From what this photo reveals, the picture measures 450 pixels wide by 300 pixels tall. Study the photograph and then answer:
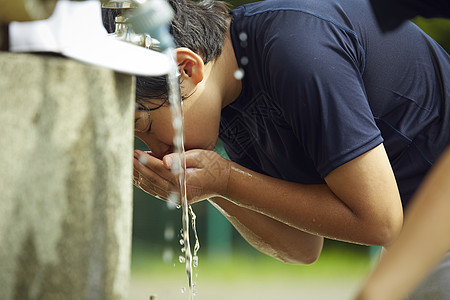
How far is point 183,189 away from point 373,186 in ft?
1.99

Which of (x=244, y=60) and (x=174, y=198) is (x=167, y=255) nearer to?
(x=174, y=198)

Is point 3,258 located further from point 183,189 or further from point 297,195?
point 297,195

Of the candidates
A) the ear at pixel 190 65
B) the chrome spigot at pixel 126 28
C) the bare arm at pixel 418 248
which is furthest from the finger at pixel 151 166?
the bare arm at pixel 418 248

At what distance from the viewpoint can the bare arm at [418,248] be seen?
3.12 ft

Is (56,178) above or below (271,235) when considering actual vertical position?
above

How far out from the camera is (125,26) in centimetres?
180

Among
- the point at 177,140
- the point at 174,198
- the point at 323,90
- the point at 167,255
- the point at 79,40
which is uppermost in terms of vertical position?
the point at 79,40

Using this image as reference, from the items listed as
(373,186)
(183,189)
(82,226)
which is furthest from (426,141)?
(82,226)

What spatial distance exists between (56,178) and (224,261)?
21.2 feet

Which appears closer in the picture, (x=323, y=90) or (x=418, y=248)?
(x=418, y=248)

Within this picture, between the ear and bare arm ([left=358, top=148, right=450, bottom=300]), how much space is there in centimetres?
124

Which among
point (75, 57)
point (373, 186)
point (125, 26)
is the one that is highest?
point (75, 57)

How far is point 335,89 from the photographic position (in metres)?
1.87

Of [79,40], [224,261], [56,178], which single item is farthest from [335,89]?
[224,261]
